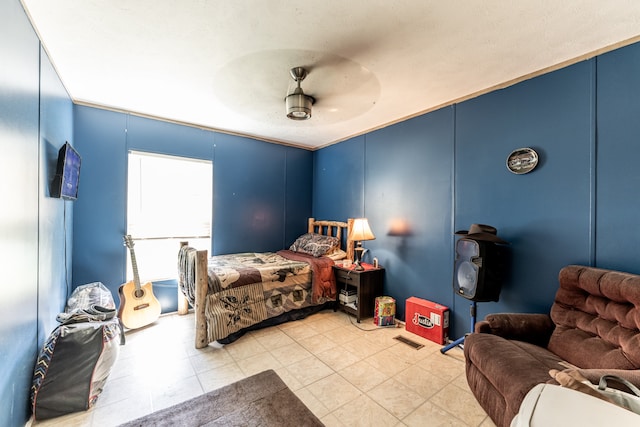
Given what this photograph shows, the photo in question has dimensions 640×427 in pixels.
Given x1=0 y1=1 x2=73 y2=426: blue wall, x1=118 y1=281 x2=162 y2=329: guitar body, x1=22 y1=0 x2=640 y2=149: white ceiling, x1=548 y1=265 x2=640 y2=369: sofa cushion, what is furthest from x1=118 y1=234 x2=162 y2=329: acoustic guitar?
x1=548 y1=265 x2=640 y2=369: sofa cushion

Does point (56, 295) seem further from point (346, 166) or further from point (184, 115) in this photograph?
point (346, 166)

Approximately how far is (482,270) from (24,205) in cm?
333

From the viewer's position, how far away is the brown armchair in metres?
1.47

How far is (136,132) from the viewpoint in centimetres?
333

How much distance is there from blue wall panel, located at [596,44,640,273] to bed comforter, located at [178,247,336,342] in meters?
2.73

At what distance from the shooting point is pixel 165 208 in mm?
3574

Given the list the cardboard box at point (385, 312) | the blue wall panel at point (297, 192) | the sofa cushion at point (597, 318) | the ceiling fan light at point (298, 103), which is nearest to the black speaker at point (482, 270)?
the sofa cushion at point (597, 318)

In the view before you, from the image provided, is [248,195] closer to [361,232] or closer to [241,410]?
[361,232]

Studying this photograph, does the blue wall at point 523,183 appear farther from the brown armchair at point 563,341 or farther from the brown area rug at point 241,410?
the brown area rug at point 241,410

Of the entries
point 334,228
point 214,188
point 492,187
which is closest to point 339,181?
point 334,228

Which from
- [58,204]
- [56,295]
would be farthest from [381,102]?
[56,295]

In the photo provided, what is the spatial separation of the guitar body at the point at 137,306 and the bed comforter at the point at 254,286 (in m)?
0.37

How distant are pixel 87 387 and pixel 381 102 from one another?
11.6 ft

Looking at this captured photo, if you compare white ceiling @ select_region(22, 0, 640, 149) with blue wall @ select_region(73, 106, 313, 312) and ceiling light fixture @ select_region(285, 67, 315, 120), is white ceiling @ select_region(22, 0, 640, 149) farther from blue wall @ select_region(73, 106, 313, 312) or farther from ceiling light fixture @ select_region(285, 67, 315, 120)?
blue wall @ select_region(73, 106, 313, 312)
